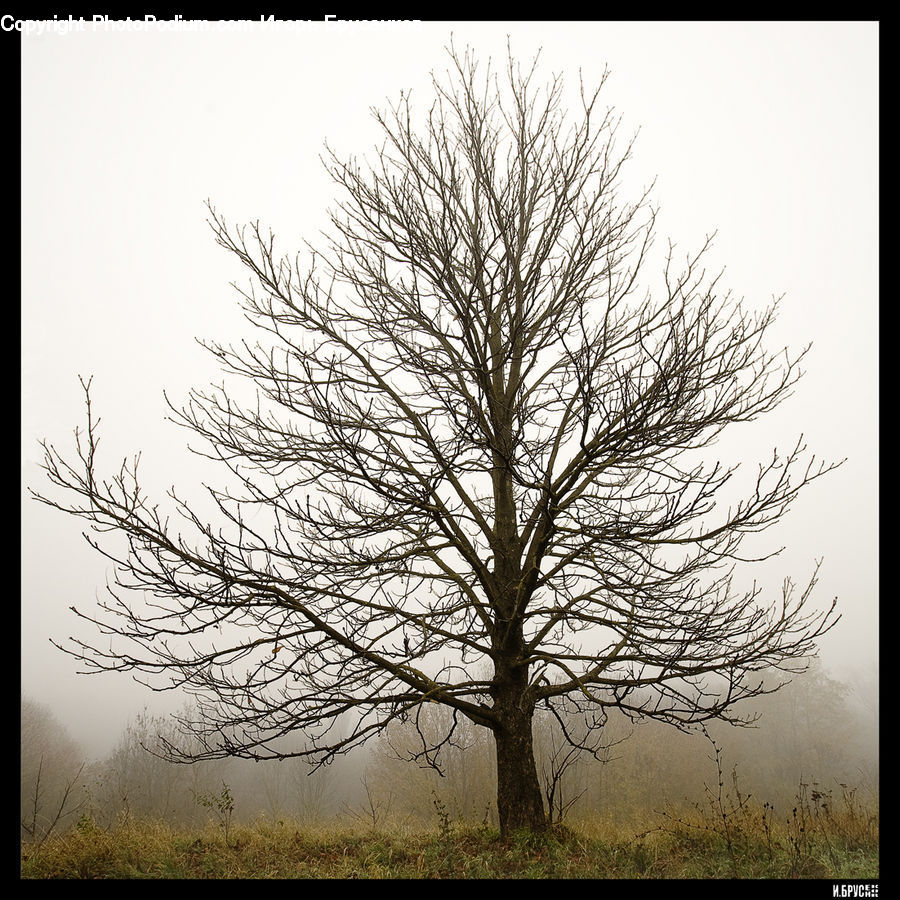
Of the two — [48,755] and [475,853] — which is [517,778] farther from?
[48,755]

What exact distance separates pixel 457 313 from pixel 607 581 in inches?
116

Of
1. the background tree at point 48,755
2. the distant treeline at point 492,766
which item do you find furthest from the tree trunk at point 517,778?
the background tree at point 48,755

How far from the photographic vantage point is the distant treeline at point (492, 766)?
63.0 ft

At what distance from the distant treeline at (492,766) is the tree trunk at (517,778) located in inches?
502

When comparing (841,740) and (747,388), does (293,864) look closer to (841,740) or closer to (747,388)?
(747,388)

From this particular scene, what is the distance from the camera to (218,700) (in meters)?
4.84

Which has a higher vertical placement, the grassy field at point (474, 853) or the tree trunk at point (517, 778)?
the tree trunk at point (517, 778)

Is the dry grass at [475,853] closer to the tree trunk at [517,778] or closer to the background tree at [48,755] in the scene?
the tree trunk at [517,778]

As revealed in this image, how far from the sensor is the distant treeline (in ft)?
63.0

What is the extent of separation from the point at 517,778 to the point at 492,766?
16.9 metres

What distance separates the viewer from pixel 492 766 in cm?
2030

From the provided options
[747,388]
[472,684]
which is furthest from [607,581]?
[747,388]

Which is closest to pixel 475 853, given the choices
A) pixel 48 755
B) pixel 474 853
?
pixel 474 853

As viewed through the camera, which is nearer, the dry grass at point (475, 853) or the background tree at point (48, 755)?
the dry grass at point (475, 853)
